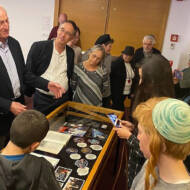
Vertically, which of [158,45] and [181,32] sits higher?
[181,32]

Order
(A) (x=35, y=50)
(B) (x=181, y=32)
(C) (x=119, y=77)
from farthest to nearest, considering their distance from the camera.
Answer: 1. (B) (x=181, y=32)
2. (C) (x=119, y=77)
3. (A) (x=35, y=50)

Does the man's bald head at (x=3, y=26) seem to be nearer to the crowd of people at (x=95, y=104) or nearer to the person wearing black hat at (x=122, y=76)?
the crowd of people at (x=95, y=104)

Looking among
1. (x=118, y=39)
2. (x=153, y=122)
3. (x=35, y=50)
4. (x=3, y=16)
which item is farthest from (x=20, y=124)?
(x=118, y=39)

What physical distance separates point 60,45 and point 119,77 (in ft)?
4.22

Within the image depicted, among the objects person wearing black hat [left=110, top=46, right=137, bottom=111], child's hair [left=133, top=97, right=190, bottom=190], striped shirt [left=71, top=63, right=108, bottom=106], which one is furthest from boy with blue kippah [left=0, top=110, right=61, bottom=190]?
person wearing black hat [left=110, top=46, right=137, bottom=111]

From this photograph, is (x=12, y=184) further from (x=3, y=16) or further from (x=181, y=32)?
(x=181, y=32)

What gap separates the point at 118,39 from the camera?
4.93 meters

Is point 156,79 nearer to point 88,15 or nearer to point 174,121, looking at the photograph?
point 174,121

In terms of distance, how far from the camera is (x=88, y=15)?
4945 millimetres

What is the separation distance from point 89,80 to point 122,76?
945 millimetres

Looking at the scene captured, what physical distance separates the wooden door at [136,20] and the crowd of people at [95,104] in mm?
1272

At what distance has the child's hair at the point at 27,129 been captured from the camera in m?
1.14

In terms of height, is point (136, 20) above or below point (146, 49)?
above

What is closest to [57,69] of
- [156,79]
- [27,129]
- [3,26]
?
[3,26]
